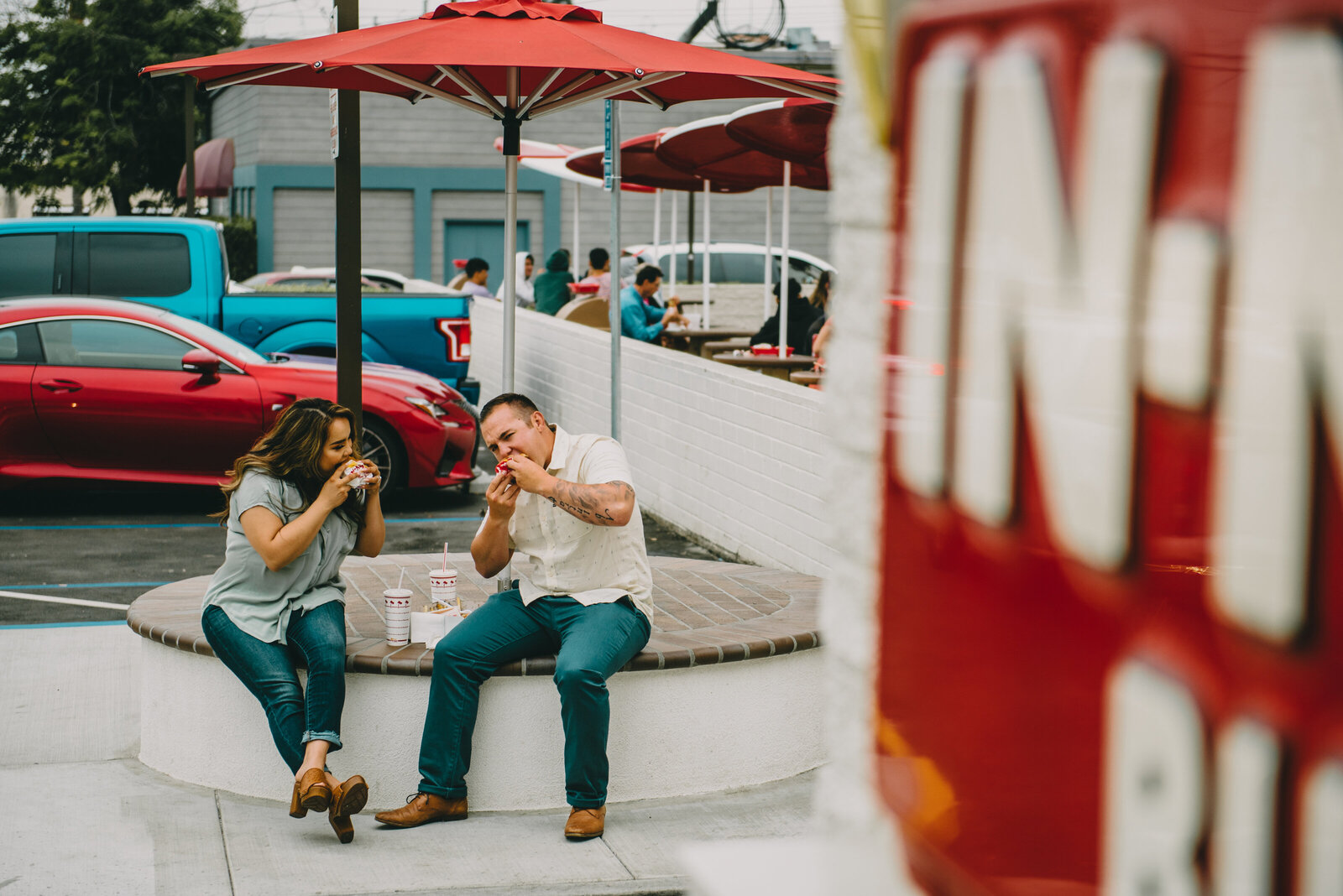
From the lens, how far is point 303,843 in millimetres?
4516

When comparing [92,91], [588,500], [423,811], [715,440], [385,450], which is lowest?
[423,811]

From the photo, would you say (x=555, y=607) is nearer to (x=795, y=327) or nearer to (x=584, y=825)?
(x=584, y=825)

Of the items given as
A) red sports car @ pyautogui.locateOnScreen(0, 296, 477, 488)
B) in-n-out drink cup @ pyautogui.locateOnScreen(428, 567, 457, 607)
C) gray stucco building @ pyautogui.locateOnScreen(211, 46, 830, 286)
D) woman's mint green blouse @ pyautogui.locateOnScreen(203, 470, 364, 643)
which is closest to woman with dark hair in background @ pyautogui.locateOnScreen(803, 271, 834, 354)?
red sports car @ pyautogui.locateOnScreen(0, 296, 477, 488)

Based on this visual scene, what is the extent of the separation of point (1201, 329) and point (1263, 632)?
0.90 feet

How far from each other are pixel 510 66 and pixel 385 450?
18.3 ft

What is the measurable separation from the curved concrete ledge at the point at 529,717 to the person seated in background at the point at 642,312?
8161 mm

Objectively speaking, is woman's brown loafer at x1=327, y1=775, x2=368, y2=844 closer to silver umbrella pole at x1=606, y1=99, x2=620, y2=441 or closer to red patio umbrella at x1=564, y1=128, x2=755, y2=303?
silver umbrella pole at x1=606, y1=99, x2=620, y2=441

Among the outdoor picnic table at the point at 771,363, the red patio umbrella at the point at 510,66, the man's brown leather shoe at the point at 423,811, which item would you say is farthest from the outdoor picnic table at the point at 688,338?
the man's brown leather shoe at the point at 423,811

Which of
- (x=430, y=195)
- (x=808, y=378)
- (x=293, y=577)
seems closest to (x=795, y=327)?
(x=808, y=378)

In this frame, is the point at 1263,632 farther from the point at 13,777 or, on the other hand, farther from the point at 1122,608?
the point at 13,777

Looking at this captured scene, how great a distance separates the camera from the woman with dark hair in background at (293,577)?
4.62 metres

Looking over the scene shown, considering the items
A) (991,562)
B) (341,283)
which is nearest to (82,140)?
(341,283)

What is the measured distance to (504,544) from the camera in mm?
4938

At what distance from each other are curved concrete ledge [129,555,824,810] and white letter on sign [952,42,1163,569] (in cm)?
331
